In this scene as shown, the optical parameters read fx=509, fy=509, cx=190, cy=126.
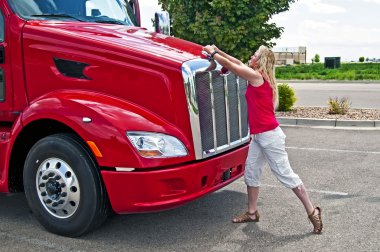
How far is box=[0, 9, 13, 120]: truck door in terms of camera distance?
4844 mm

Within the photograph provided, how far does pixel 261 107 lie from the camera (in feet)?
15.1

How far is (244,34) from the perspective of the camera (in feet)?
56.5

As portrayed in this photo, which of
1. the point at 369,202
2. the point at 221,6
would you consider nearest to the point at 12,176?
the point at 369,202

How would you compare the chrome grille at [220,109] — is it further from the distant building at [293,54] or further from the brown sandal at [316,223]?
the distant building at [293,54]

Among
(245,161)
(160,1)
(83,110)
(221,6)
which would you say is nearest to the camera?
(83,110)

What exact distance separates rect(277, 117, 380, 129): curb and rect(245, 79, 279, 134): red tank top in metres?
7.23

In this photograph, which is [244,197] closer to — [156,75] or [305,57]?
[156,75]

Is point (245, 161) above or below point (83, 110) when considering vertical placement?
below

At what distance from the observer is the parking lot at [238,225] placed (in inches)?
171

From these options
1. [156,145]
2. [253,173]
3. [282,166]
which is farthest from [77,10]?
[282,166]

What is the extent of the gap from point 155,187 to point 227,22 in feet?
46.0

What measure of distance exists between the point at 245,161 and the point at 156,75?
1.37m

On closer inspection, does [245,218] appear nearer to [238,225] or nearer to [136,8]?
[238,225]

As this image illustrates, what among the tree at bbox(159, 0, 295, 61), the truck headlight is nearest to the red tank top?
the truck headlight
